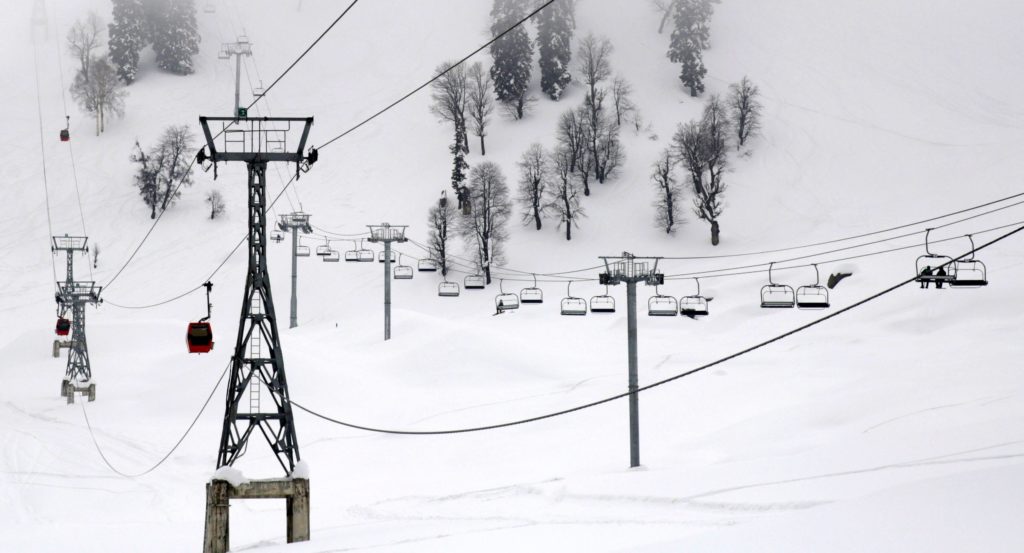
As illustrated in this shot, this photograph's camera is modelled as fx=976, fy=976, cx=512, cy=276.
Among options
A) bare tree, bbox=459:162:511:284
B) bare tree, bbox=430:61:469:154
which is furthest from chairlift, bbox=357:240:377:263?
bare tree, bbox=430:61:469:154

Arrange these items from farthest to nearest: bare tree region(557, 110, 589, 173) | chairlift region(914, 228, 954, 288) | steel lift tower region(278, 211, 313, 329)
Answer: bare tree region(557, 110, 589, 173), steel lift tower region(278, 211, 313, 329), chairlift region(914, 228, 954, 288)

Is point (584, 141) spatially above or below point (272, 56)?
below

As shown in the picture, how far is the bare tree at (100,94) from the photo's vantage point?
288 feet

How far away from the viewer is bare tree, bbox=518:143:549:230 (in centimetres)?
6988

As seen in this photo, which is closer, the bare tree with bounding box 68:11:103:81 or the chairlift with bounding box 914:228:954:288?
the chairlift with bounding box 914:228:954:288

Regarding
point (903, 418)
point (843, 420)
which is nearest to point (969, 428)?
point (903, 418)

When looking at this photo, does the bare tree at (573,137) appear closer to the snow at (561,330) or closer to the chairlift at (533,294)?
the snow at (561,330)

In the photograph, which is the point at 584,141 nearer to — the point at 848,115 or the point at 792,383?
the point at 848,115

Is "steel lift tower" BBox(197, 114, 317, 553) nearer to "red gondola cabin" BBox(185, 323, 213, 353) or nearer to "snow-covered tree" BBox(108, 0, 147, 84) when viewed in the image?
"red gondola cabin" BBox(185, 323, 213, 353)

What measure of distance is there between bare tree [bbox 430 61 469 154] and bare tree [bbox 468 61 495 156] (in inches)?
27.2

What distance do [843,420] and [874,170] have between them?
155 ft

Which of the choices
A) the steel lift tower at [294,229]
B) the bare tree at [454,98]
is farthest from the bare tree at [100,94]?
the steel lift tower at [294,229]

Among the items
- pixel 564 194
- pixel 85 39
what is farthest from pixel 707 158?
pixel 85 39

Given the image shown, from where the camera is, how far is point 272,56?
10344cm
